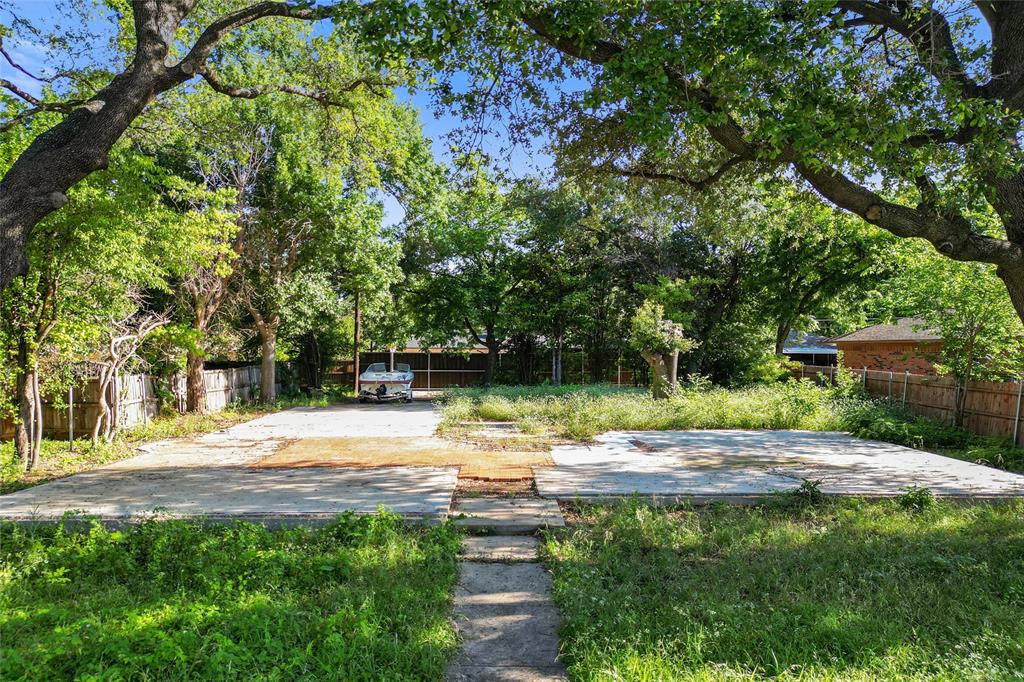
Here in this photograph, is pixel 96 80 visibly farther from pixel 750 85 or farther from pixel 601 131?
pixel 750 85

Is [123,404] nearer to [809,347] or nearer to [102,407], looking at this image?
[102,407]

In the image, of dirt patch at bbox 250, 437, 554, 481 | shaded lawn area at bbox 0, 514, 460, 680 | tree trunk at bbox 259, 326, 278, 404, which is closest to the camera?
shaded lawn area at bbox 0, 514, 460, 680

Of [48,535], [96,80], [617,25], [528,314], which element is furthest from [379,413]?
[617,25]

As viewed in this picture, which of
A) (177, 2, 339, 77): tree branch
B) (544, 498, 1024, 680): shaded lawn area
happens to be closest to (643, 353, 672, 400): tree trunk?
(544, 498, 1024, 680): shaded lawn area

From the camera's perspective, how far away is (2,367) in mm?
8312

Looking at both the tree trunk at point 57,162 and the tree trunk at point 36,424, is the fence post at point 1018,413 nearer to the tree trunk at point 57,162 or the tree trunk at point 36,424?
the tree trunk at point 57,162

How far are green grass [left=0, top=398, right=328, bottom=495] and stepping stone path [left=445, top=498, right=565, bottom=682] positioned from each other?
6.20 m

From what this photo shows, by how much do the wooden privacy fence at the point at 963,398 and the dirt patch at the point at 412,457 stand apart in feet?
28.3

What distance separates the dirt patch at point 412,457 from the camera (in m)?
8.26

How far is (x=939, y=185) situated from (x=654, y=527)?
4.60 meters

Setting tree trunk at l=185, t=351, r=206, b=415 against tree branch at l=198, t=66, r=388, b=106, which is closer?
tree branch at l=198, t=66, r=388, b=106

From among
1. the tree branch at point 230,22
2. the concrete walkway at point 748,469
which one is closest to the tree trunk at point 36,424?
the tree branch at point 230,22

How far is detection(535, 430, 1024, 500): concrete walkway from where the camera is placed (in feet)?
22.8

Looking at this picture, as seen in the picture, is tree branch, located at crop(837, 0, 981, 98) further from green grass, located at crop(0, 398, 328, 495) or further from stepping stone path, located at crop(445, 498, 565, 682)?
green grass, located at crop(0, 398, 328, 495)
